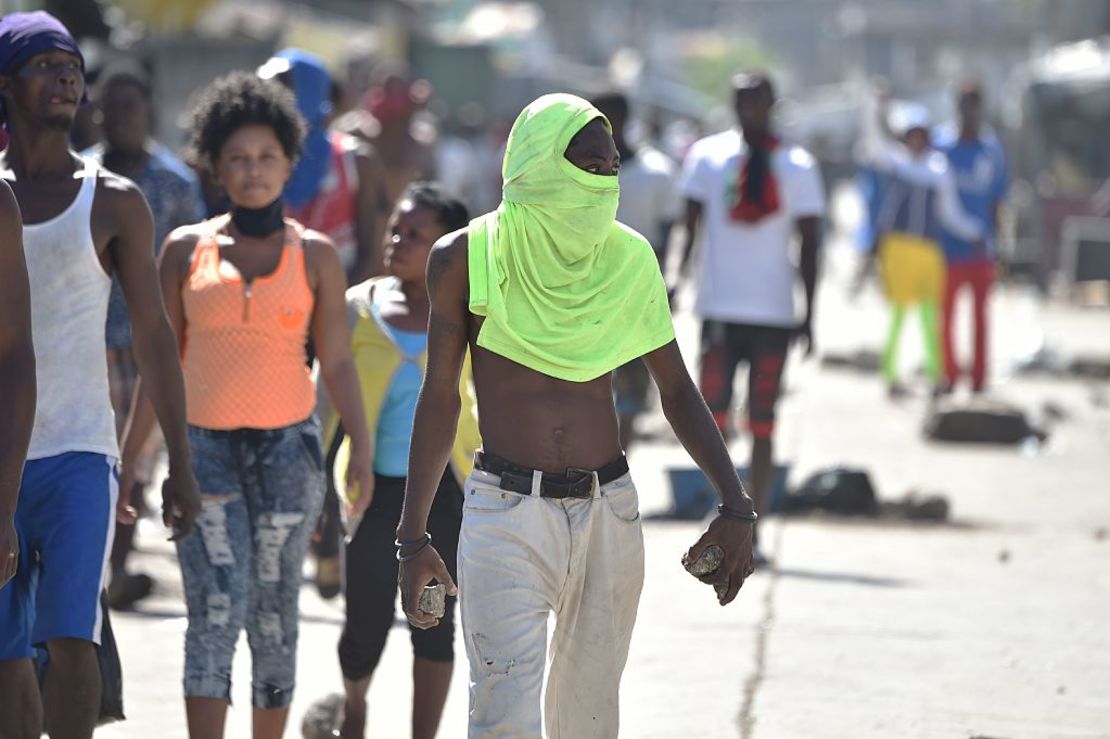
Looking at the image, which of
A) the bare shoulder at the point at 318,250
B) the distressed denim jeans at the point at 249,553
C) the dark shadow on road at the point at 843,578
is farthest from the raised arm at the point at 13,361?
the dark shadow on road at the point at 843,578

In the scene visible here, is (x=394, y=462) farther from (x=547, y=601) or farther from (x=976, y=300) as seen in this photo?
(x=976, y=300)

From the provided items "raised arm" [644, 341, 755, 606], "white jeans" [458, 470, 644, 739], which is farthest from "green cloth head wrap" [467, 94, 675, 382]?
"white jeans" [458, 470, 644, 739]

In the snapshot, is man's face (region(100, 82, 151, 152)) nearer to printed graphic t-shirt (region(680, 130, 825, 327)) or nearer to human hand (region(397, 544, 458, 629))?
printed graphic t-shirt (region(680, 130, 825, 327))

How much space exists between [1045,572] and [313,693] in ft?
12.0

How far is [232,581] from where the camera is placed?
17.4 ft

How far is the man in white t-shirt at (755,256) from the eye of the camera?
28.7 feet

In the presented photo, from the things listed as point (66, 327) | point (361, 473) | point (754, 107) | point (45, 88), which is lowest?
point (361, 473)

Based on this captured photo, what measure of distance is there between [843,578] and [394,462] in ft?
11.0

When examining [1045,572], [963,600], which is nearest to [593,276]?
[963,600]

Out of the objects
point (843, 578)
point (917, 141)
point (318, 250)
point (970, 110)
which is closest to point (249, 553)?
point (318, 250)

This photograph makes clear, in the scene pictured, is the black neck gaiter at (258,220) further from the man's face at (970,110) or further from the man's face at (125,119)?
the man's face at (970,110)

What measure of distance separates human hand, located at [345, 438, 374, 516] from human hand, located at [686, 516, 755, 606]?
1384mm

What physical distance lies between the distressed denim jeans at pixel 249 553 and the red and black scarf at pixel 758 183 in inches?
146

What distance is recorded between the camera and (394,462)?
5703mm
